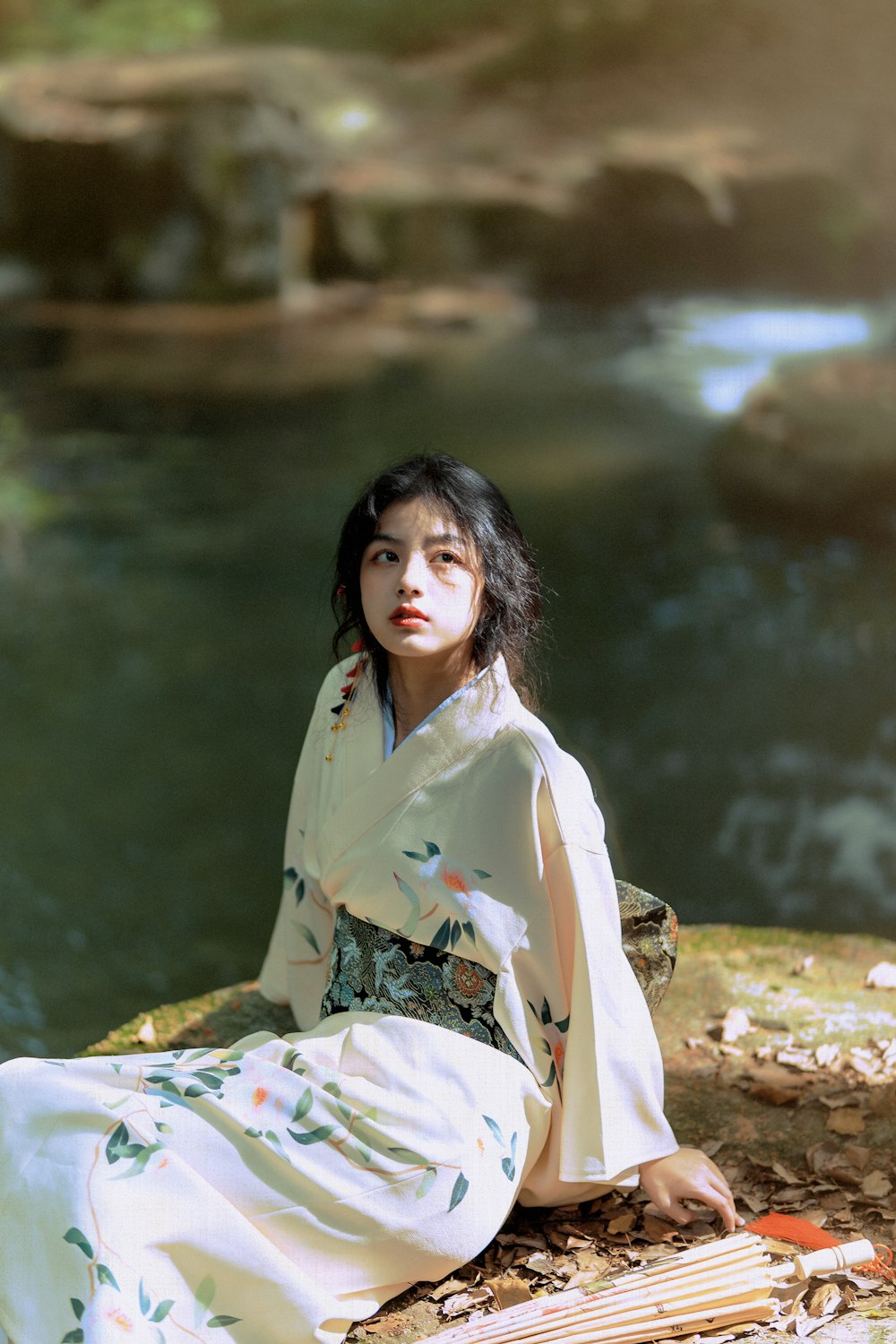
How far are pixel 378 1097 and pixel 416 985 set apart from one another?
7.8 inches

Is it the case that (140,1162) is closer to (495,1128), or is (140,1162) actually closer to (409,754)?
(495,1128)

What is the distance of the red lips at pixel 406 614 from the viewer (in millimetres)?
1710

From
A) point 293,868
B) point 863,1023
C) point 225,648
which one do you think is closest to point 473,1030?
point 293,868

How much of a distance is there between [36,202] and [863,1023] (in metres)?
5.59

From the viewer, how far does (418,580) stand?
5.58 feet

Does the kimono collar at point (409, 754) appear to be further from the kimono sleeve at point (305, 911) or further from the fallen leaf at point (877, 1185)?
the fallen leaf at point (877, 1185)

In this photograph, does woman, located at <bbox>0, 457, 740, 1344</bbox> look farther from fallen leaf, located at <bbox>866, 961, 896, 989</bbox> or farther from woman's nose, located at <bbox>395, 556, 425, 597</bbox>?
fallen leaf, located at <bbox>866, 961, 896, 989</bbox>

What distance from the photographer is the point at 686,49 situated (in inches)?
230

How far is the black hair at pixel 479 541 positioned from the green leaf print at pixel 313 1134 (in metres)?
0.65

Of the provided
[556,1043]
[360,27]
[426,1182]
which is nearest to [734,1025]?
[556,1043]

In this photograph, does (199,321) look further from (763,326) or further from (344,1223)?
(344,1223)

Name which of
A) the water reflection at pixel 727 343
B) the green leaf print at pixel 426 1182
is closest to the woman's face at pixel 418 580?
the green leaf print at pixel 426 1182

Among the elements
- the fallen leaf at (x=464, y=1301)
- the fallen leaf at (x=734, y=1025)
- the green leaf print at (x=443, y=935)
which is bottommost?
the fallen leaf at (x=464, y=1301)

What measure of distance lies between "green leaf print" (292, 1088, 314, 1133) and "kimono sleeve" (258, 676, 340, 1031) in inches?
18.7
